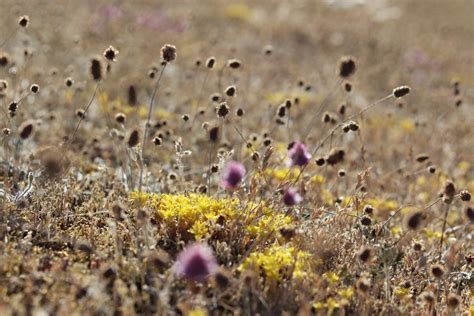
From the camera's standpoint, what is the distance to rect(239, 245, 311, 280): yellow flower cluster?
3650mm

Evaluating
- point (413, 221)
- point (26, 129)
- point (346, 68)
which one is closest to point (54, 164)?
point (26, 129)

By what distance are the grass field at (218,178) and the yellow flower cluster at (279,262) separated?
12mm

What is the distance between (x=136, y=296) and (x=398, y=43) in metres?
11.8

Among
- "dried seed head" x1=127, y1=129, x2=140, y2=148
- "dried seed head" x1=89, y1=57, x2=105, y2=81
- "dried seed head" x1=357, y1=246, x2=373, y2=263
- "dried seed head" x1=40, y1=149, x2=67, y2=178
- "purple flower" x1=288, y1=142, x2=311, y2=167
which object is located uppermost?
"dried seed head" x1=89, y1=57, x2=105, y2=81

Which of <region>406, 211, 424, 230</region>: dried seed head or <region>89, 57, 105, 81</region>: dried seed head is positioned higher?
<region>89, 57, 105, 81</region>: dried seed head

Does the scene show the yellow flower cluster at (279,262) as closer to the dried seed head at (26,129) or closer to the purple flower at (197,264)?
the purple flower at (197,264)

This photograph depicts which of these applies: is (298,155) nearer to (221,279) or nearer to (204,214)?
(204,214)

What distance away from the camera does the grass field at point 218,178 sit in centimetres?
360

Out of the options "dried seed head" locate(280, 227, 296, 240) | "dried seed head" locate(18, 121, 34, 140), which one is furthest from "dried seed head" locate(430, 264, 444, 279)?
"dried seed head" locate(18, 121, 34, 140)

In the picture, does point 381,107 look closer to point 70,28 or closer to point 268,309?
point 70,28

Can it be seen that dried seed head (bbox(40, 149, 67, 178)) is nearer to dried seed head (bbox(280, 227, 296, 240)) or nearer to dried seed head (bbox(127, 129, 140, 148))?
dried seed head (bbox(127, 129, 140, 148))

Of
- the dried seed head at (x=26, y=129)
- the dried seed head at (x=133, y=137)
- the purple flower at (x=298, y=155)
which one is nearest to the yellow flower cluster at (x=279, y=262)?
the purple flower at (x=298, y=155)

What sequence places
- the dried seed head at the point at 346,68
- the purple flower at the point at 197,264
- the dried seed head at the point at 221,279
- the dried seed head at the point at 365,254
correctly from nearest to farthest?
the purple flower at the point at 197,264 < the dried seed head at the point at 221,279 < the dried seed head at the point at 365,254 < the dried seed head at the point at 346,68

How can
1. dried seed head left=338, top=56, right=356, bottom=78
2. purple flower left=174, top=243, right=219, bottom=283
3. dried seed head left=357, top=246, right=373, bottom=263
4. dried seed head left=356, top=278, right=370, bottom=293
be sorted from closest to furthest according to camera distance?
1. purple flower left=174, top=243, right=219, bottom=283
2. dried seed head left=356, top=278, right=370, bottom=293
3. dried seed head left=357, top=246, right=373, bottom=263
4. dried seed head left=338, top=56, right=356, bottom=78
